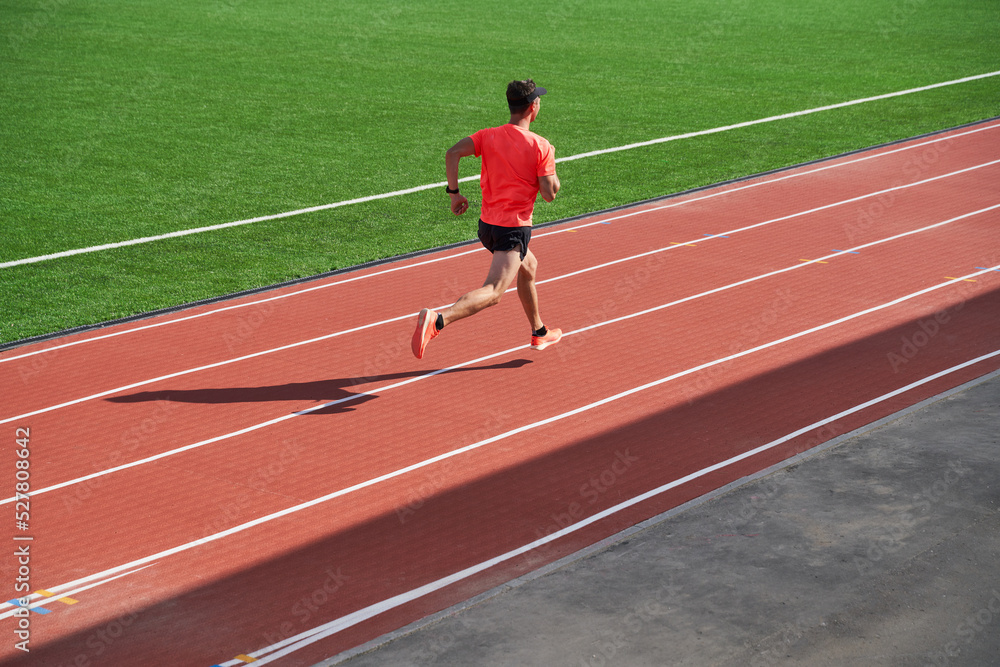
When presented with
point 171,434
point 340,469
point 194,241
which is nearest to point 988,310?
point 340,469

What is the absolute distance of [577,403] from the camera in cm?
746

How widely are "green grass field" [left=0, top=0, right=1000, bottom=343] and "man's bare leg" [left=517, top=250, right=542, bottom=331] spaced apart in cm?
223

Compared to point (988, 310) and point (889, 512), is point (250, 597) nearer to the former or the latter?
point (889, 512)

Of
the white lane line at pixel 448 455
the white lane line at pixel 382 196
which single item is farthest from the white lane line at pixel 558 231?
the white lane line at pixel 448 455

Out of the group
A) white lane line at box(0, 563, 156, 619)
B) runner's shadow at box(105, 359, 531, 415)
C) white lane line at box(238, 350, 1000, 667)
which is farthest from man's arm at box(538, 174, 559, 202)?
white lane line at box(0, 563, 156, 619)

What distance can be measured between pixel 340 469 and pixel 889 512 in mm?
3046

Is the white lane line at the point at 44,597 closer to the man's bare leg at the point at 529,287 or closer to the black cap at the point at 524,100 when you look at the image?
the man's bare leg at the point at 529,287

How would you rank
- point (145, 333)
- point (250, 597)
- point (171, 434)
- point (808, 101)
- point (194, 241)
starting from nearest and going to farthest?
point (250, 597), point (171, 434), point (145, 333), point (194, 241), point (808, 101)

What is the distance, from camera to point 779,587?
4836mm

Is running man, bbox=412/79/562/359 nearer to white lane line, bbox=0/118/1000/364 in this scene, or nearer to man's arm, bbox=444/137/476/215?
man's arm, bbox=444/137/476/215

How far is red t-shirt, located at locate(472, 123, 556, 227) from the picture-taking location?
765 cm

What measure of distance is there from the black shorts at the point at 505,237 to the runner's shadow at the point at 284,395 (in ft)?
3.92

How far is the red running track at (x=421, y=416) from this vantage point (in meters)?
5.20

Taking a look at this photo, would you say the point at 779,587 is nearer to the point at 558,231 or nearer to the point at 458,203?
the point at 458,203
